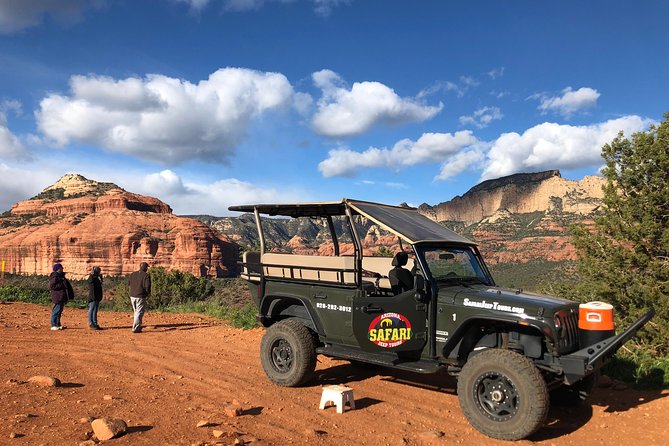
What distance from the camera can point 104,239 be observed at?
102 m

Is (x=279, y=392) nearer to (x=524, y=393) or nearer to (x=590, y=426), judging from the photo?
(x=524, y=393)

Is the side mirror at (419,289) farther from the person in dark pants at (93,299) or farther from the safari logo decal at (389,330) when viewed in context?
the person in dark pants at (93,299)

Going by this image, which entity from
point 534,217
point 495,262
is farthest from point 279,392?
point 534,217

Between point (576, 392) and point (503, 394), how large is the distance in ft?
4.82

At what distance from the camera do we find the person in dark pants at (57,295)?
36.0 ft

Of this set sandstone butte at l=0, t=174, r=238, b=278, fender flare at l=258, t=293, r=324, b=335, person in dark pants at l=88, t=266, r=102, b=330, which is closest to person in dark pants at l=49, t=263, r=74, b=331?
person in dark pants at l=88, t=266, r=102, b=330

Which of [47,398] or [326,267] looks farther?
[326,267]

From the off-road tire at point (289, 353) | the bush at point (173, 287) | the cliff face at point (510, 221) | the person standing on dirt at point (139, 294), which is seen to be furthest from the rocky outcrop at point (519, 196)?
the off-road tire at point (289, 353)

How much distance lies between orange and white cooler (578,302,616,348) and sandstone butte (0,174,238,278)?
102 meters

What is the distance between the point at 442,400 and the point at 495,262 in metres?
65.4

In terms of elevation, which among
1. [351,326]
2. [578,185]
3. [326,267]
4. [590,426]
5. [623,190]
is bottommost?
[590,426]

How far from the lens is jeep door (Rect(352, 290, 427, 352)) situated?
5.52m

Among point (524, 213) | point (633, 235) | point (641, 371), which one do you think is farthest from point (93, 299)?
point (524, 213)

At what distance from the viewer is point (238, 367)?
7516 mm
